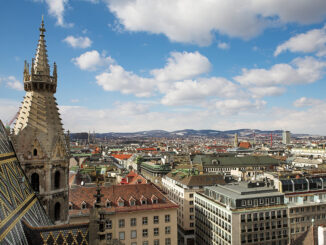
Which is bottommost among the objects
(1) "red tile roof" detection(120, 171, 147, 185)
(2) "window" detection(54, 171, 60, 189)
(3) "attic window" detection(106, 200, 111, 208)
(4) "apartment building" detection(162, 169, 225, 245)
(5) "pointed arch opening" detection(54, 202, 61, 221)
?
(4) "apartment building" detection(162, 169, 225, 245)

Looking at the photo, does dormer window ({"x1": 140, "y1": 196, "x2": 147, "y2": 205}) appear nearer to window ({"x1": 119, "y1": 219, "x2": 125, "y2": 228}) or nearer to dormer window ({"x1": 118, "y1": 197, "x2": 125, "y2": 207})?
dormer window ({"x1": 118, "y1": 197, "x2": 125, "y2": 207})

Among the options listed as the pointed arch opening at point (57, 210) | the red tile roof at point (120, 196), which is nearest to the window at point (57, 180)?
the pointed arch opening at point (57, 210)

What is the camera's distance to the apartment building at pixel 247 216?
66.5 meters

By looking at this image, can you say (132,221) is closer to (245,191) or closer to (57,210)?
(245,191)

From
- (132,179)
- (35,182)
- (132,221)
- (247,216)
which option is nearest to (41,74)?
(35,182)

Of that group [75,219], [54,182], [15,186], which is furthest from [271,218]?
[15,186]

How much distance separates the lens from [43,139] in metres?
31.4

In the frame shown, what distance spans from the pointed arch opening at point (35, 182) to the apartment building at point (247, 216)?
46.9m

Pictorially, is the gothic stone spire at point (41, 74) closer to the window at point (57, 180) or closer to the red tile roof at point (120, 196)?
the window at point (57, 180)

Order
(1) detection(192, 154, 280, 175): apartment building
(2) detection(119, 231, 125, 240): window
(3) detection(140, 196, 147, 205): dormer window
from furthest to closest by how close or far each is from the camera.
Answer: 1. (1) detection(192, 154, 280, 175): apartment building
2. (3) detection(140, 196, 147, 205): dormer window
3. (2) detection(119, 231, 125, 240): window

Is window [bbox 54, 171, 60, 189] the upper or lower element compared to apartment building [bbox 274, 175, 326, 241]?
upper

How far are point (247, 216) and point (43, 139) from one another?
51729 mm

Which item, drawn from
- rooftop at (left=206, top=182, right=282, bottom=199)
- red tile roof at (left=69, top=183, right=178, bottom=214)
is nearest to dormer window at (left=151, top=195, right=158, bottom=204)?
red tile roof at (left=69, top=183, right=178, bottom=214)

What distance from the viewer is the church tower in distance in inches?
1222
